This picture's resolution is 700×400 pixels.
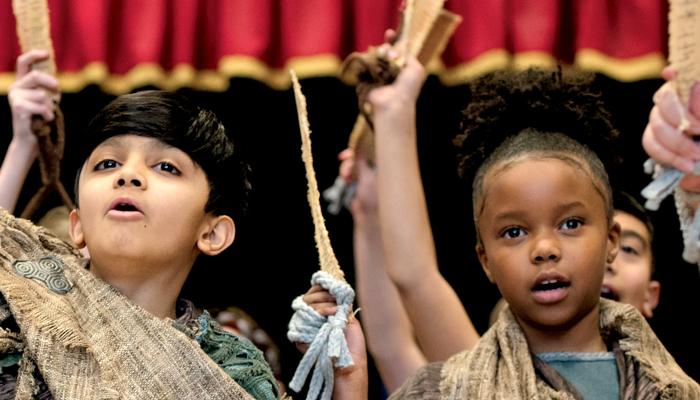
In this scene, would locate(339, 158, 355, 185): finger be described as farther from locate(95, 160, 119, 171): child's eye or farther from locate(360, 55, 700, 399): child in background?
locate(95, 160, 119, 171): child's eye

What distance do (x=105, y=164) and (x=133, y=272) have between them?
7.4 inches

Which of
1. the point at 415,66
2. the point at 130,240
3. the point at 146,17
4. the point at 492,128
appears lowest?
the point at 130,240

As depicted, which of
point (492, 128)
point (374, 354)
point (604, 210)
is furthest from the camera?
point (374, 354)

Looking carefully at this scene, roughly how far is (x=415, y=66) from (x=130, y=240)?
0.67 meters

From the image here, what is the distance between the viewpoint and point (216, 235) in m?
1.43

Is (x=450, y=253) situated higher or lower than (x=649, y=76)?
lower

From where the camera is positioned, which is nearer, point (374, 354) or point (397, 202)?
point (397, 202)

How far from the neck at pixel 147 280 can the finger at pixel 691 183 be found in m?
0.85

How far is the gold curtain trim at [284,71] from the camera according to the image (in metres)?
1.90

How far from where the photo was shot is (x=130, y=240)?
4.19 ft

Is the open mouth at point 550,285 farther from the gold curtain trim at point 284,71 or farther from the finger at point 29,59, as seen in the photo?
the finger at point 29,59

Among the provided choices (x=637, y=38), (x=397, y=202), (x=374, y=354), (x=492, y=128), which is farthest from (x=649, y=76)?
(x=374, y=354)

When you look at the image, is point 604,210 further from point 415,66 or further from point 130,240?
point 130,240

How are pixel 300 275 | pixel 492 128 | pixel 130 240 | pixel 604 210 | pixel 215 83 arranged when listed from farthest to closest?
pixel 300 275 → pixel 215 83 → pixel 492 128 → pixel 604 210 → pixel 130 240
